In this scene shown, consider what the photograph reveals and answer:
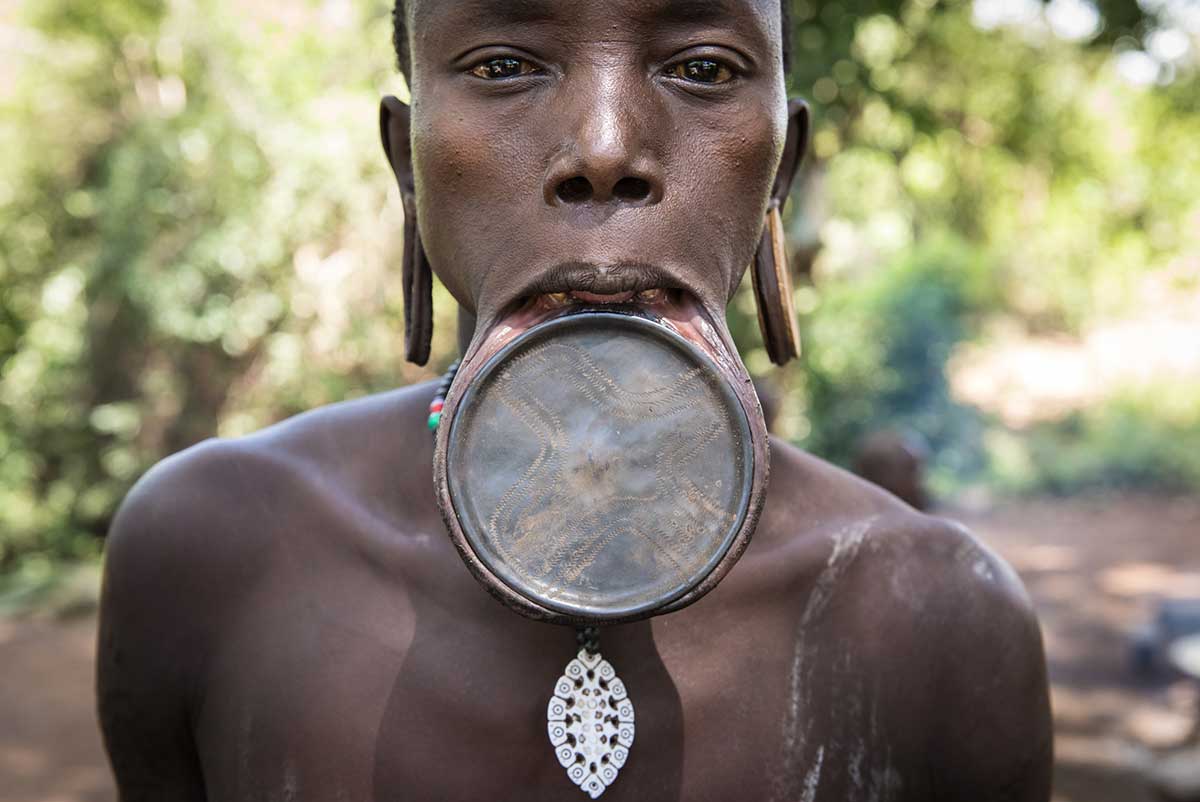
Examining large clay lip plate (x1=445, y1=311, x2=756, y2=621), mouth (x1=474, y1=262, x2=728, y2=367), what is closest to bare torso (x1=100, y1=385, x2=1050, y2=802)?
large clay lip plate (x1=445, y1=311, x2=756, y2=621)

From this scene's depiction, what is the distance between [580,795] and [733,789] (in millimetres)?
212

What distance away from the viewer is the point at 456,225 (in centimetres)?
155

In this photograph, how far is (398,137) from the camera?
185 cm

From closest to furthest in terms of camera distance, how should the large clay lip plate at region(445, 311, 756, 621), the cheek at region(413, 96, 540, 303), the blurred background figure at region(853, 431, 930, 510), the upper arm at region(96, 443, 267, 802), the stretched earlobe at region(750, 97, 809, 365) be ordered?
the large clay lip plate at region(445, 311, 756, 621), the cheek at region(413, 96, 540, 303), the upper arm at region(96, 443, 267, 802), the stretched earlobe at region(750, 97, 809, 365), the blurred background figure at region(853, 431, 930, 510)

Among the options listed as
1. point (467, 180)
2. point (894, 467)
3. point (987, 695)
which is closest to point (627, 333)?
point (467, 180)

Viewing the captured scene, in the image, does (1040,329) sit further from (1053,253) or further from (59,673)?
(59,673)

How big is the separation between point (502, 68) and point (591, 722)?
85 centimetres

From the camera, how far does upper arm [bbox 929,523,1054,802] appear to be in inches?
69.9

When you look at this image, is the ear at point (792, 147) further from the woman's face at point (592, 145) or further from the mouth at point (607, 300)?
the mouth at point (607, 300)

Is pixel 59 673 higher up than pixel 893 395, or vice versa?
pixel 893 395

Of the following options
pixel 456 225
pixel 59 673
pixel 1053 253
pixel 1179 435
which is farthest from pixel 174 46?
pixel 1053 253

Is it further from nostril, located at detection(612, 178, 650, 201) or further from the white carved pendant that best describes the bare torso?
nostril, located at detection(612, 178, 650, 201)

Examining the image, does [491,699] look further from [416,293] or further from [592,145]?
[592,145]

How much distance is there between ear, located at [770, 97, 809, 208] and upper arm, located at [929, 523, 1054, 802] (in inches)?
24.2
